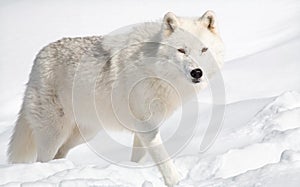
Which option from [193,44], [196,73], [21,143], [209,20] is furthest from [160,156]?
[21,143]

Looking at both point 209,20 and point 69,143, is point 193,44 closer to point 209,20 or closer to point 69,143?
point 209,20

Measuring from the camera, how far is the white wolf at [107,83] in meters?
4.81

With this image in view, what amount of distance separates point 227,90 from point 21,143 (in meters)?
4.22

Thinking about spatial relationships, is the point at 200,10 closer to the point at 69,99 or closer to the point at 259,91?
the point at 259,91

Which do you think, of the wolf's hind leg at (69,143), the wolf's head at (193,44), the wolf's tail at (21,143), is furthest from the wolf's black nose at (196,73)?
the wolf's tail at (21,143)

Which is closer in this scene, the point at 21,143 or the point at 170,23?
the point at 170,23

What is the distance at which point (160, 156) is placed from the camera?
191 inches

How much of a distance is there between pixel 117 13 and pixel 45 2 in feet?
9.62

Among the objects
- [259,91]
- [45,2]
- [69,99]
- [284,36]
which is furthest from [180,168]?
[45,2]

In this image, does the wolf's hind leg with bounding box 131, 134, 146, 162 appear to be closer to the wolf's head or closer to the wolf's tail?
the wolf's head

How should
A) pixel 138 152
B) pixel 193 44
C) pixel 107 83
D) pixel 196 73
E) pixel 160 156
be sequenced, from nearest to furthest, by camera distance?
pixel 196 73 < pixel 193 44 < pixel 160 156 < pixel 107 83 < pixel 138 152

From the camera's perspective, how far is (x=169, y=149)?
19.3 feet

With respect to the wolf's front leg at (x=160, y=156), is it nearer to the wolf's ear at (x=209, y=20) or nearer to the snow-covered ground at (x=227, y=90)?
the snow-covered ground at (x=227, y=90)

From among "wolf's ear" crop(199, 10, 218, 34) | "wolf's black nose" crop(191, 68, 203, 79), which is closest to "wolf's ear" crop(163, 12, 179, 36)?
"wolf's ear" crop(199, 10, 218, 34)
